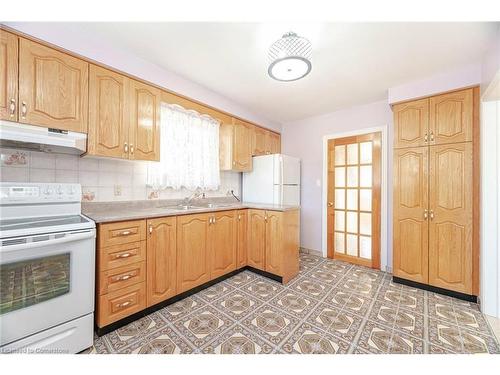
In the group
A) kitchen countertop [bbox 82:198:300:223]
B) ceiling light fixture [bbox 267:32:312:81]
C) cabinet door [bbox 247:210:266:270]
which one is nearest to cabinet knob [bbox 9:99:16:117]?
kitchen countertop [bbox 82:198:300:223]

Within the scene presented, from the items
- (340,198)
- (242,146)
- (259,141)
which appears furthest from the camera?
(259,141)

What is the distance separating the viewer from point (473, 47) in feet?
5.93

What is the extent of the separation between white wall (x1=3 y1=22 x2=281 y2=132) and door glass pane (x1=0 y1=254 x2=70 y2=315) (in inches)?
59.7

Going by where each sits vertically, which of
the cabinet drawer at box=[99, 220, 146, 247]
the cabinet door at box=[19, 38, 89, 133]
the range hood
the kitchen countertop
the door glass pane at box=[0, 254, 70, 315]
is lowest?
the door glass pane at box=[0, 254, 70, 315]

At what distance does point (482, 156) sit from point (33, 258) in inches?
138

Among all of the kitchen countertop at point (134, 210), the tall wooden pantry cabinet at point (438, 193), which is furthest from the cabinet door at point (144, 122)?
the tall wooden pantry cabinet at point (438, 193)

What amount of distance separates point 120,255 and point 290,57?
200cm

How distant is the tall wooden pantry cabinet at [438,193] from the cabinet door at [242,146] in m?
1.91

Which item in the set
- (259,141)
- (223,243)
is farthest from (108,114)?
(259,141)

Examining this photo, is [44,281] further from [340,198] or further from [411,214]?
[340,198]

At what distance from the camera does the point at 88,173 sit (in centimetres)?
198

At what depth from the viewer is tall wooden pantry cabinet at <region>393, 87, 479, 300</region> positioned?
2.09 metres

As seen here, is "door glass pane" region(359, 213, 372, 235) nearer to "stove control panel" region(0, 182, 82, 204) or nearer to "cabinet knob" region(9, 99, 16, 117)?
"stove control panel" region(0, 182, 82, 204)

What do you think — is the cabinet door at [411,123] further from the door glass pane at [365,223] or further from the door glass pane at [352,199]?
the door glass pane at [365,223]
